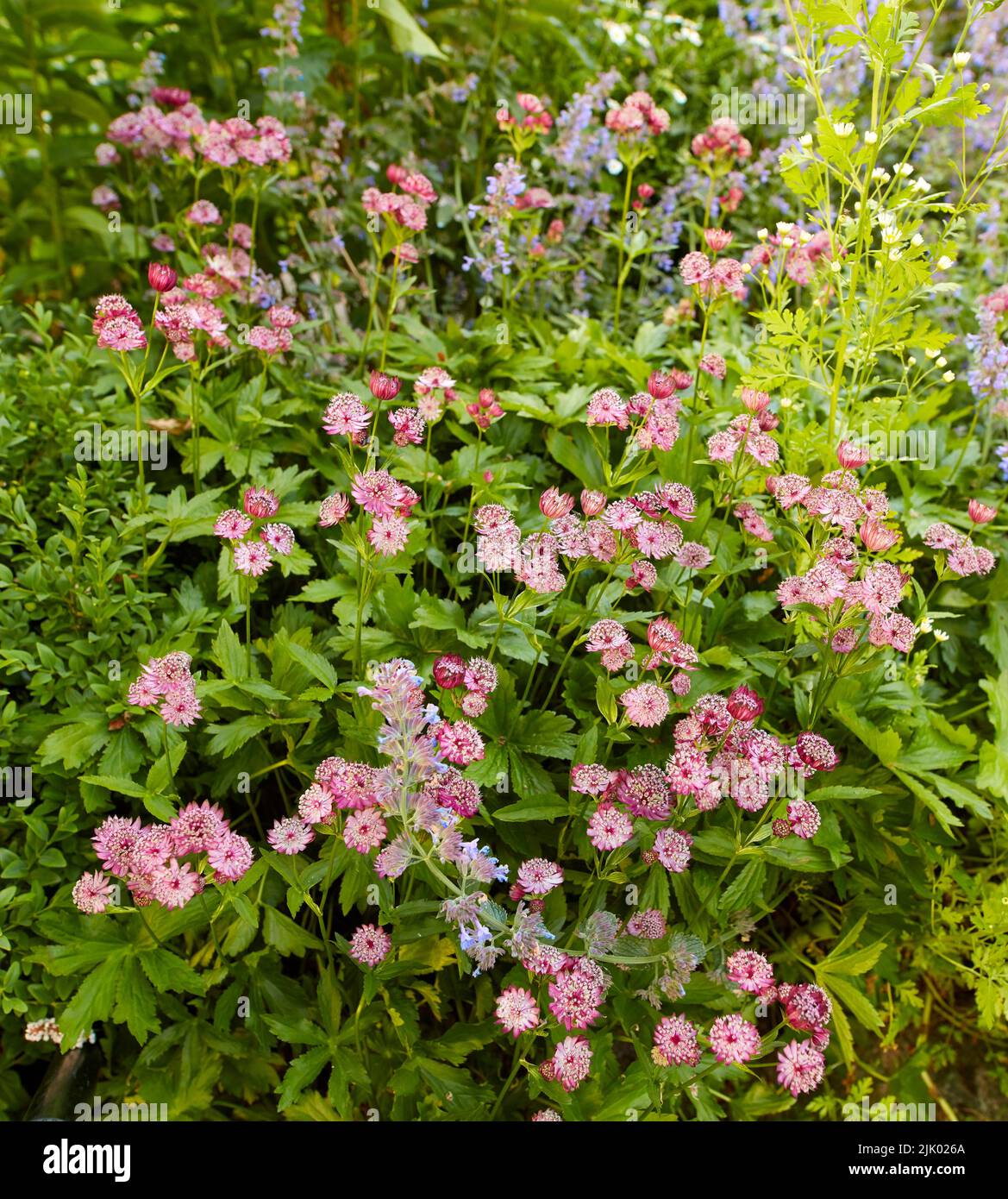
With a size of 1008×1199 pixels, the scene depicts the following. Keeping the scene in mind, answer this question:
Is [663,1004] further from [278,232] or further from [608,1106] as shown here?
[278,232]

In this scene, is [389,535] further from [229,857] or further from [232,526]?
[229,857]

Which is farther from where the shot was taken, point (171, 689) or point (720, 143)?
point (720, 143)

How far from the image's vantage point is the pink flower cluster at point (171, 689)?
151 cm

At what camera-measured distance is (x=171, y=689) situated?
151cm

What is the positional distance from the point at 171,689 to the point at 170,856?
0.79 feet

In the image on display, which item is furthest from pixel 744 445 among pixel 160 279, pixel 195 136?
pixel 195 136

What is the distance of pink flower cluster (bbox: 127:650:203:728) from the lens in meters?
1.51

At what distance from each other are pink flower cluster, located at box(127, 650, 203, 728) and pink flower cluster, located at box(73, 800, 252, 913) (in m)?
0.16

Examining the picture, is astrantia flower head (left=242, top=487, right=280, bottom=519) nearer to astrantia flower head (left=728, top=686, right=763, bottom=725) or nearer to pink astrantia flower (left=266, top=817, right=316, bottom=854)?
pink astrantia flower (left=266, top=817, right=316, bottom=854)

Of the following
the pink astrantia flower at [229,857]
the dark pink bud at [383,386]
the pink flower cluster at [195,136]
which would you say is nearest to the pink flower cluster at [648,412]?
the dark pink bud at [383,386]

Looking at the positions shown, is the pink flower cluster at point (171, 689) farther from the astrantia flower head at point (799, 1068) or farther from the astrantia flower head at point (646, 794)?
the astrantia flower head at point (799, 1068)

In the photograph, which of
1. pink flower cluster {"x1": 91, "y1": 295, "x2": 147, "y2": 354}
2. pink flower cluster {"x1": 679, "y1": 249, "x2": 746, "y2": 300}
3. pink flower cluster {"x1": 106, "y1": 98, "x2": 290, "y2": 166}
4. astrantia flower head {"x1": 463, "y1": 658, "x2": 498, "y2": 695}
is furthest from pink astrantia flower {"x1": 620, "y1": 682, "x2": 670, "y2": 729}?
pink flower cluster {"x1": 106, "y1": 98, "x2": 290, "y2": 166}
